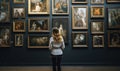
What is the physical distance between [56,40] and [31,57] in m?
4.04

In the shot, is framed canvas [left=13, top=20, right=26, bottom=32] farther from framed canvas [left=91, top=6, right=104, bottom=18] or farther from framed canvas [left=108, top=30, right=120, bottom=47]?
framed canvas [left=108, top=30, right=120, bottom=47]

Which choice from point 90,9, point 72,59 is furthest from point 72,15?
point 72,59

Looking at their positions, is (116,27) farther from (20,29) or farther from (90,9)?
(20,29)

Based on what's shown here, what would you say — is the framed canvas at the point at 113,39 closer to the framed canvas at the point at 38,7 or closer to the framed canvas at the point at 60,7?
the framed canvas at the point at 60,7

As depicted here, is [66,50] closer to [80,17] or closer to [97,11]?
[80,17]

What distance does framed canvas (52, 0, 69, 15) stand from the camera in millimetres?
15531

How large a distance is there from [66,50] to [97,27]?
2.24 m

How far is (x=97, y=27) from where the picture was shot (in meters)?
15.6

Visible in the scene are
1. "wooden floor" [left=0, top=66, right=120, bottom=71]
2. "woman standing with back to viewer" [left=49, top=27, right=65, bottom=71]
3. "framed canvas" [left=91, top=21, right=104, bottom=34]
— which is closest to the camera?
"woman standing with back to viewer" [left=49, top=27, right=65, bottom=71]

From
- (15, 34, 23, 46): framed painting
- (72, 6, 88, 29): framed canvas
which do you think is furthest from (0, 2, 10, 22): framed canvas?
(72, 6, 88, 29): framed canvas

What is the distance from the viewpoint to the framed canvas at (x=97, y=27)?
15.6 meters

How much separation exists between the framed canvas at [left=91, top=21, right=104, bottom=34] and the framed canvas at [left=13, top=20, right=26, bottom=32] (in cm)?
400

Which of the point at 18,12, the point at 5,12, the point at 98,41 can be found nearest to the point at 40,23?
the point at 18,12

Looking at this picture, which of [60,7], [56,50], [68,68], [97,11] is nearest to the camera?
[56,50]
